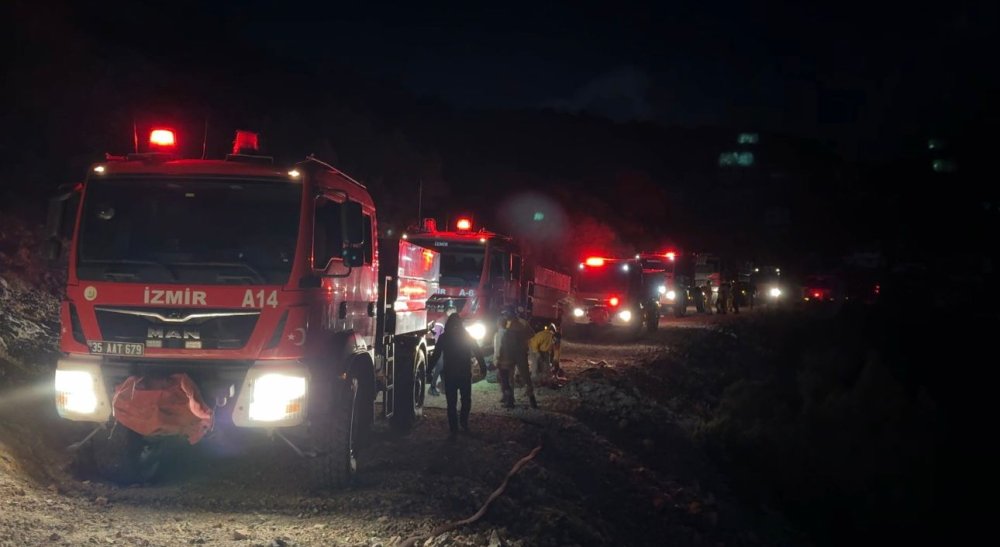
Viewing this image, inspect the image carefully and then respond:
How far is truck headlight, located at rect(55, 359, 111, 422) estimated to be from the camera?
266 inches

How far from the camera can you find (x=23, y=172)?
19.1m

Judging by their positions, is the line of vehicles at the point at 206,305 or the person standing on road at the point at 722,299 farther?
the person standing on road at the point at 722,299

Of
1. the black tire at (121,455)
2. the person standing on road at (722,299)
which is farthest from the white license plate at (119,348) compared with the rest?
the person standing on road at (722,299)

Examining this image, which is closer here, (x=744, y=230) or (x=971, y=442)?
(x=971, y=442)

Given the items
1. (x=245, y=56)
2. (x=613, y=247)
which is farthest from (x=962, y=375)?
(x=245, y=56)

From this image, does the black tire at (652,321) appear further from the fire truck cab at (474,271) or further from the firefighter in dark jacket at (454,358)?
the firefighter in dark jacket at (454,358)

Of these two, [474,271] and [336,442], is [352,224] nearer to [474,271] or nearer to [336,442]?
[336,442]

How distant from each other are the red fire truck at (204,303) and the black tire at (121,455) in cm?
1

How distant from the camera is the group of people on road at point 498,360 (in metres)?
11.0

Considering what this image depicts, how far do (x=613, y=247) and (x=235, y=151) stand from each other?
46.5 metres

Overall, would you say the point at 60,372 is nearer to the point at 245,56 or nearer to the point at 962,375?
the point at 245,56

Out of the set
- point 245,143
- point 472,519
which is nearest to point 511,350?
point 472,519

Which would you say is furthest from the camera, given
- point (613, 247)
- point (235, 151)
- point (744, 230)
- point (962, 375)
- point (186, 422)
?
point (744, 230)

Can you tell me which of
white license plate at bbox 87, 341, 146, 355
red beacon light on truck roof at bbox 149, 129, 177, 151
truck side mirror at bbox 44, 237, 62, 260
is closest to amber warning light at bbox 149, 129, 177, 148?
red beacon light on truck roof at bbox 149, 129, 177, 151
